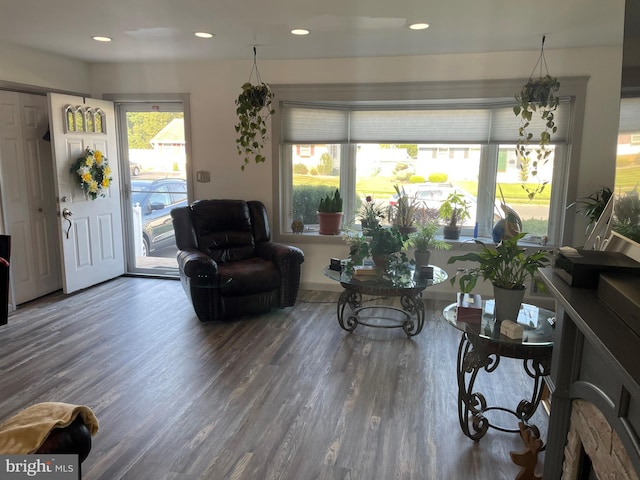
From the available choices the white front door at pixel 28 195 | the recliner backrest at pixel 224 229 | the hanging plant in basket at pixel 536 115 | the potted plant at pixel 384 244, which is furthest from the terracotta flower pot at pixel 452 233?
the white front door at pixel 28 195

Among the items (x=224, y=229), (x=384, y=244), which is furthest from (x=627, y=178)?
(x=224, y=229)

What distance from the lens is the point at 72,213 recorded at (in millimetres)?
4602

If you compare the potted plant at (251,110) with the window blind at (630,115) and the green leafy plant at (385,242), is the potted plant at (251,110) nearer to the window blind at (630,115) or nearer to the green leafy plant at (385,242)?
the green leafy plant at (385,242)

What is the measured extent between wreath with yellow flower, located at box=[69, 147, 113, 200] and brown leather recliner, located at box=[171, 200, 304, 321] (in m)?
1.04

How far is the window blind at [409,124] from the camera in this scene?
438cm

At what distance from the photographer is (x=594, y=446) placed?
4.95 ft

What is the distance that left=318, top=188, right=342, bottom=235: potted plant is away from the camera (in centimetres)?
482

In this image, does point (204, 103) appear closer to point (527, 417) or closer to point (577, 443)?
point (527, 417)

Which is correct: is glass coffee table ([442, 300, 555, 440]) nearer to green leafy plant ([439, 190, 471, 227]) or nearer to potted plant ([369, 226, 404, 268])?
potted plant ([369, 226, 404, 268])

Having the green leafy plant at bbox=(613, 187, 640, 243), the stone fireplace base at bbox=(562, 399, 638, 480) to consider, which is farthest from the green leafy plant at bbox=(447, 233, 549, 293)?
the stone fireplace base at bbox=(562, 399, 638, 480)

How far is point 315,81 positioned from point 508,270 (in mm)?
3064

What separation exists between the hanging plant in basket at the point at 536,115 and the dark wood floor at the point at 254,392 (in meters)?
1.67

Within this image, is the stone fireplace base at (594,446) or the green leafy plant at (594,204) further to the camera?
the green leafy plant at (594,204)

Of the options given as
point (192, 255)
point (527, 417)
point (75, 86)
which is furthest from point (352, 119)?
point (527, 417)
